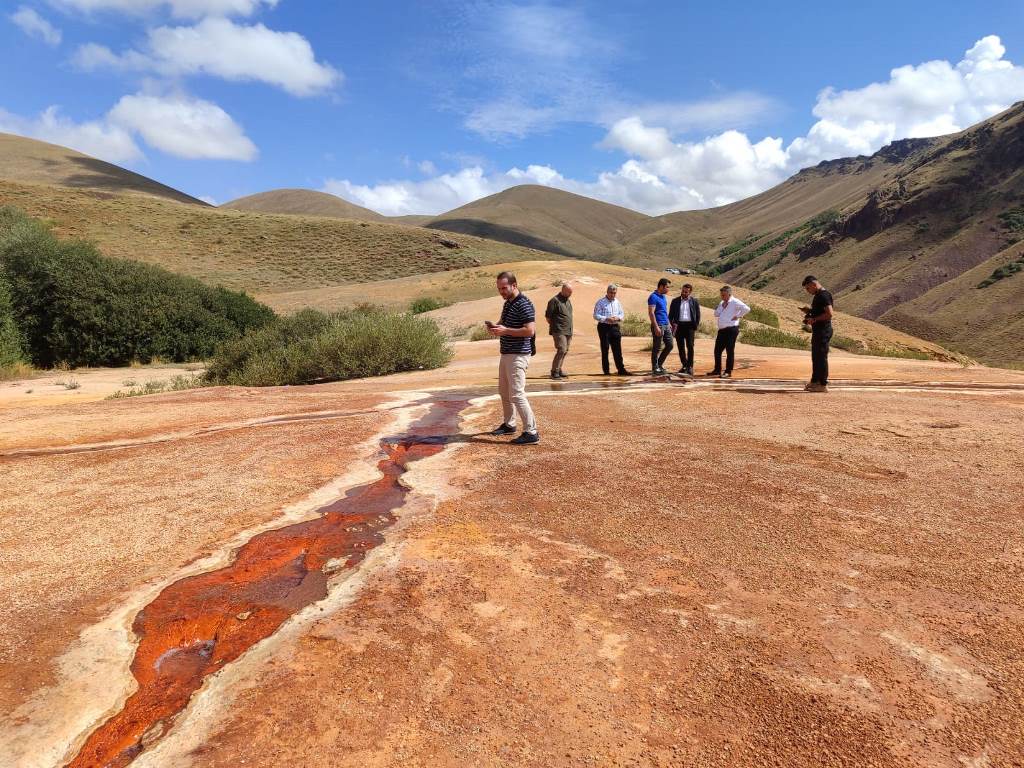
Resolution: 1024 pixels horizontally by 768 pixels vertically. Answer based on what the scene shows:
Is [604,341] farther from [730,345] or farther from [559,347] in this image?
[730,345]

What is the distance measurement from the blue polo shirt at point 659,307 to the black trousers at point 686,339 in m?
0.32

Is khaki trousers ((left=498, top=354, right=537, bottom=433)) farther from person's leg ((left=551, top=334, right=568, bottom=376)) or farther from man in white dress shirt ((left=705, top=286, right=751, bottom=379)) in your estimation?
man in white dress shirt ((left=705, top=286, right=751, bottom=379))

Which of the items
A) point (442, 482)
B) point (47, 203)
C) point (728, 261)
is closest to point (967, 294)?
point (442, 482)

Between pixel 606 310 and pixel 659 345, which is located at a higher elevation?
pixel 606 310

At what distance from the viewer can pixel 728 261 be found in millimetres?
125625

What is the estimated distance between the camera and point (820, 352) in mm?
9375

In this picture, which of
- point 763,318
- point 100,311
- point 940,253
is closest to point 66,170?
point 100,311

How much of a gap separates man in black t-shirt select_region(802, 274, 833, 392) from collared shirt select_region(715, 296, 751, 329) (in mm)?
1708

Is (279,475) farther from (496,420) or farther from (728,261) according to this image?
(728,261)

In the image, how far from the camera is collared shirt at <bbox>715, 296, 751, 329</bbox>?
441 inches

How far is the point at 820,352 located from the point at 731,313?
2.14 metres

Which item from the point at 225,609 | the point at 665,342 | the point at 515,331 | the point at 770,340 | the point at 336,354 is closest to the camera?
the point at 225,609

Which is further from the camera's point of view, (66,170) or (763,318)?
(66,170)

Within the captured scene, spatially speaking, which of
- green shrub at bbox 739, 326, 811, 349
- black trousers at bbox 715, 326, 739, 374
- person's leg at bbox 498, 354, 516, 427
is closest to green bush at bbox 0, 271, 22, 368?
person's leg at bbox 498, 354, 516, 427
